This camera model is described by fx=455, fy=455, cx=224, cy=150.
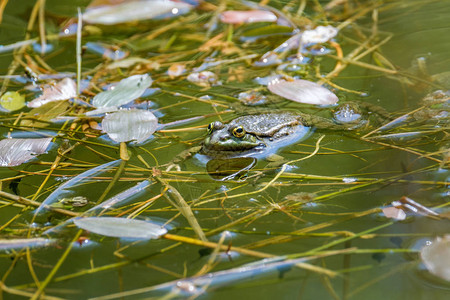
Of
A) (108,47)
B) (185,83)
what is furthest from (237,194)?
(108,47)

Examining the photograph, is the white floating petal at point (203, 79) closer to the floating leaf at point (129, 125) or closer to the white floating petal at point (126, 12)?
the floating leaf at point (129, 125)

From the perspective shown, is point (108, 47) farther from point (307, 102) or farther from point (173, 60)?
point (307, 102)

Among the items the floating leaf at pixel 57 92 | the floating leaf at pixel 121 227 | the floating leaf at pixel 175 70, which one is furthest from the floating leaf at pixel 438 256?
the floating leaf at pixel 57 92

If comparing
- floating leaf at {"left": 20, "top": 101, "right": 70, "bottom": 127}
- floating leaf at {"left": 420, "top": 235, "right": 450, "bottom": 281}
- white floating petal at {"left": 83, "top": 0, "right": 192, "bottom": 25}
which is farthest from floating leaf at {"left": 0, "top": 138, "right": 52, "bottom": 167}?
floating leaf at {"left": 420, "top": 235, "right": 450, "bottom": 281}

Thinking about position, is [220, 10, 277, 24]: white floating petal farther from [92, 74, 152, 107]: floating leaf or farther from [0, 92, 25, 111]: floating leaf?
[0, 92, 25, 111]: floating leaf

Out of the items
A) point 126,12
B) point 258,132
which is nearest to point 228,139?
point 258,132

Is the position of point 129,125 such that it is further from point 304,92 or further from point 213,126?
point 304,92

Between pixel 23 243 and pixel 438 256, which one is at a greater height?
pixel 438 256
